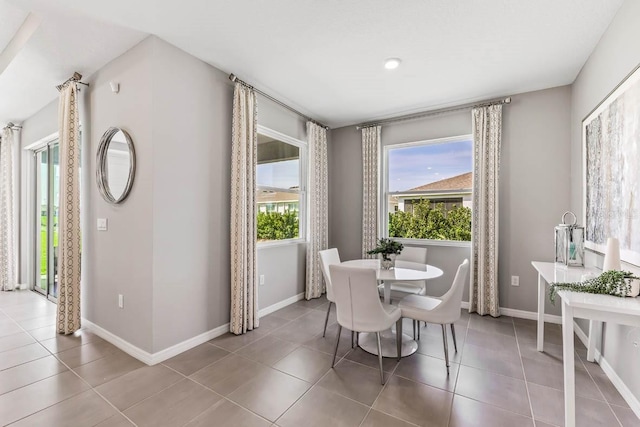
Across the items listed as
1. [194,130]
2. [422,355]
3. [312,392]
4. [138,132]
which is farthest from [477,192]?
[138,132]

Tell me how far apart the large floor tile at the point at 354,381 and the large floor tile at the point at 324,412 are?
2.6 inches

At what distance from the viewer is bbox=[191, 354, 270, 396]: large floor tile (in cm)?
204

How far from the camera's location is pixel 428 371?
7.34ft

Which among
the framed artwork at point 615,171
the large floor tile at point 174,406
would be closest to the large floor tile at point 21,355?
the large floor tile at point 174,406

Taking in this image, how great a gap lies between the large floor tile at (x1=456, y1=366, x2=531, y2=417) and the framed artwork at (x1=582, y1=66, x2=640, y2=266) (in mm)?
1113

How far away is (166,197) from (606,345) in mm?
3677

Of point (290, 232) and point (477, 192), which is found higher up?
point (477, 192)

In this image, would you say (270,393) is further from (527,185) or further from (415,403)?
(527,185)

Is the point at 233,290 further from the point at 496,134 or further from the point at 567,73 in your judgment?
the point at 567,73

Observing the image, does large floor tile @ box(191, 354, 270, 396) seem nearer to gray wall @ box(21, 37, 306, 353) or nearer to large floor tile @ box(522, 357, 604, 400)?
gray wall @ box(21, 37, 306, 353)

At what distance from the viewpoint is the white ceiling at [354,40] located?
2014 millimetres

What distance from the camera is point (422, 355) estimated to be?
250 centimetres

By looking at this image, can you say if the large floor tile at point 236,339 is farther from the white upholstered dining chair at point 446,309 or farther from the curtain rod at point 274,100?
the curtain rod at point 274,100

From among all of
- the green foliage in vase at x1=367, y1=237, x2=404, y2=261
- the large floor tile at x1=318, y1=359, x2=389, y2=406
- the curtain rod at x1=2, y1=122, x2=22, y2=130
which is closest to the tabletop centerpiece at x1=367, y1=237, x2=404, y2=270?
the green foliage in vase at x1=367, y1=237, x2=404, y2=261
